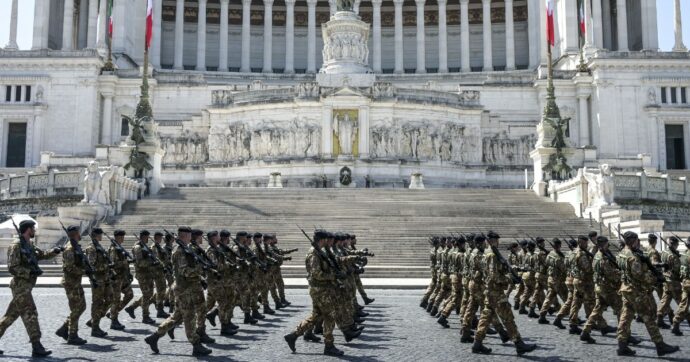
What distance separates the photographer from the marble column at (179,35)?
70688 millimetres

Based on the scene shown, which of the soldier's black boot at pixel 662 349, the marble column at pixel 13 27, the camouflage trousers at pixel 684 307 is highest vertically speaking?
the marble column at pixel 13 27

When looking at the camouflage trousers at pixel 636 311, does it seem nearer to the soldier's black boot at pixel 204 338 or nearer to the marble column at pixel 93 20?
the soldier's black boot at pixel 204 338

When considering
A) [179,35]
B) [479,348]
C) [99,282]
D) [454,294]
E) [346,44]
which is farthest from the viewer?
[179,35]

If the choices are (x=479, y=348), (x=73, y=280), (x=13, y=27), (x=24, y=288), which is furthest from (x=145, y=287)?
(x=13, y=27)

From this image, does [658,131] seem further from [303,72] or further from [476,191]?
[303,72]

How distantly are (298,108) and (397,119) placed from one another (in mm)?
6297

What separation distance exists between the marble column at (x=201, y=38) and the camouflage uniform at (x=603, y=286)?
203 feet

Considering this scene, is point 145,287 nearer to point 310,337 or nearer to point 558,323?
point 310,337

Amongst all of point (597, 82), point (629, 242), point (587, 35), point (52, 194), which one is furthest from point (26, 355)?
point (587, 35)

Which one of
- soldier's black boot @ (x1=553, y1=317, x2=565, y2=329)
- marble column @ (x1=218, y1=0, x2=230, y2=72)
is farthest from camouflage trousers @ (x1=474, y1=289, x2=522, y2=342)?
A: marble column @ (x1=218, y1=0, x2=230, y2=72)

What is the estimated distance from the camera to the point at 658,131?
53031 millimetres

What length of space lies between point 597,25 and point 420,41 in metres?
17.0

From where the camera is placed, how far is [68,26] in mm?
62375

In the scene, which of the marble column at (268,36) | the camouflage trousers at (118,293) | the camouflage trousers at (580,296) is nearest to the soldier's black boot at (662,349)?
the camouflage trousers at (580,296)
